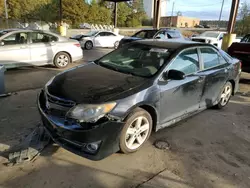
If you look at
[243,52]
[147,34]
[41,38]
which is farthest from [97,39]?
[243,52]

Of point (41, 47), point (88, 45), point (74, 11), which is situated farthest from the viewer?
point (74, 11)

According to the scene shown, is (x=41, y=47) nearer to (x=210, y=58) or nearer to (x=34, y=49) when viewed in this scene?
(x=34, y=49)

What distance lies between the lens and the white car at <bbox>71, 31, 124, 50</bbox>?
564 inches

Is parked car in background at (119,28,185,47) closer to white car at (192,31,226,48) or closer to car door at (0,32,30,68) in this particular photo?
white car at (192,31,226,48)

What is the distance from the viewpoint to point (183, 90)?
3.60 metres

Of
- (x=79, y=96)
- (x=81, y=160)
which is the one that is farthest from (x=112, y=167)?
(x=79, y=96)

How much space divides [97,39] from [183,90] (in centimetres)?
1226

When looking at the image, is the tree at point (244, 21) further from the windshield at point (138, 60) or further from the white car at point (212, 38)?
the windshield at point (138, 60)

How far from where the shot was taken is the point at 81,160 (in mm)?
2967

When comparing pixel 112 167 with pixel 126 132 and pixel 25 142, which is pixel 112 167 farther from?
pixel 25 142

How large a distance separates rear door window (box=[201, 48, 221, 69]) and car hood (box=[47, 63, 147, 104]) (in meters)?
1.54

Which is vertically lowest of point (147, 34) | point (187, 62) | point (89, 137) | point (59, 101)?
point (89, 137)

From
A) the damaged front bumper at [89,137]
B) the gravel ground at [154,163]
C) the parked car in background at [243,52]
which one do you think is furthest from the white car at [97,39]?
the damaged front bumper at [89,137]

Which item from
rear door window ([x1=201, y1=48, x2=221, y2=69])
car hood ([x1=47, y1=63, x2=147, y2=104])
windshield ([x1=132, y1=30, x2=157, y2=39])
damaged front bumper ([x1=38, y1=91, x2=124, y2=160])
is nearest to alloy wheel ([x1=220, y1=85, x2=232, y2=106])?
rear door window ([x1=201, y1=48, x2=221, y2=69])
